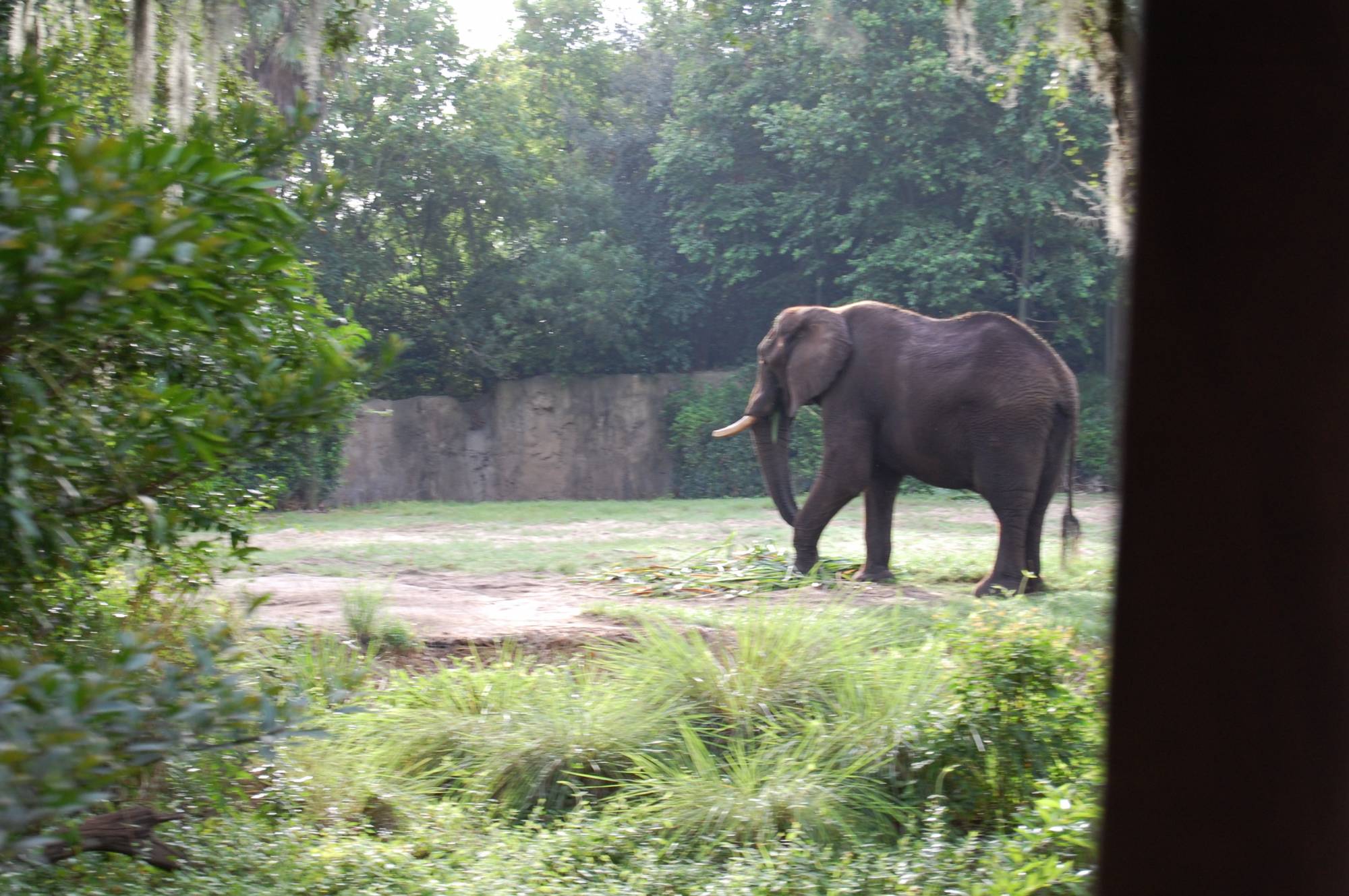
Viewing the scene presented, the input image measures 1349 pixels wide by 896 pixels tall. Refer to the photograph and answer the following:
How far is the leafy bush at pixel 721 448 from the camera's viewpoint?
21500 mm

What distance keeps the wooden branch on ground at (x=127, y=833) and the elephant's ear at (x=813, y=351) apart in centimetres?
703

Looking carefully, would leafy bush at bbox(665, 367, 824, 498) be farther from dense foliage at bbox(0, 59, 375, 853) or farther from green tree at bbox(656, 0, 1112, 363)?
dense foliage at bbox(0, 59, 375, 853)

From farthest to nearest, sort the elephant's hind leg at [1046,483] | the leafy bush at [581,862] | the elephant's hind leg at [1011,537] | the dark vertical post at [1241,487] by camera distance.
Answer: the elephant's hind leg at [1046,483], the elephant's hind leg at [1011,537], the leafy bush at [581,862], the dark vertical post at [1241,487]

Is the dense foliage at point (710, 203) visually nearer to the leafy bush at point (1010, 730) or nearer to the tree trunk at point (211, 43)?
the tree trunk at point (211, 43)

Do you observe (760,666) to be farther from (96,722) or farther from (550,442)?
(550,442)

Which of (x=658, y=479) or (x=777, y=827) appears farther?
(x=658, y=479)

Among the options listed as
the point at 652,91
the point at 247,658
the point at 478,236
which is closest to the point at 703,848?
the point at 247,658

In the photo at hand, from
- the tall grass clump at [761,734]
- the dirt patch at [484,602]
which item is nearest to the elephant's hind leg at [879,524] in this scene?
the dirt patch at [484,602]

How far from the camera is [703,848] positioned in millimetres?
4410

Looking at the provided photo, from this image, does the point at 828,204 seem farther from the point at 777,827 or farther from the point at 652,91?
the point at 777,827

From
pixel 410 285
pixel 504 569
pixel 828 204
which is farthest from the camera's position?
pixel 410 285

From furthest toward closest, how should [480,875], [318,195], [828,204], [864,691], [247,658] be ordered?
[828,204] → [247,658] → [864,691] → [480,875] → [318,195]

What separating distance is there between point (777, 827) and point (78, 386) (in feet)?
9.69

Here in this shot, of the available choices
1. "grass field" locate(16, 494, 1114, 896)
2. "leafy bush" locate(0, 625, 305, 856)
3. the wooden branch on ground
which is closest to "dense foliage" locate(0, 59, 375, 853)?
"leafy bush" locate(0, 625, 305, 856)
